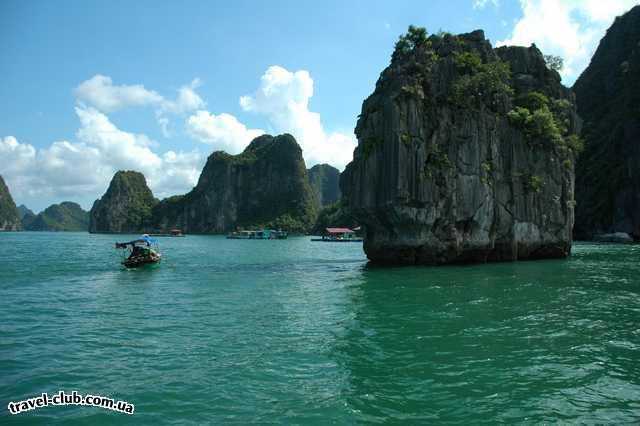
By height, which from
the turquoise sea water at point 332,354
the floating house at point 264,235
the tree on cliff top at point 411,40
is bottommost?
the turquoise sea water at point 332,354

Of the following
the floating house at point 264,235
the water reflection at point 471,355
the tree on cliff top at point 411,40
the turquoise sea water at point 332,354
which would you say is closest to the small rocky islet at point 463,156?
the tree on cliff top at point 411,40

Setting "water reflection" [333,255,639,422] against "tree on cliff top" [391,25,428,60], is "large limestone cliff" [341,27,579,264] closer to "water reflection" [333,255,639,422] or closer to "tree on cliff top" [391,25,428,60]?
"tree on cliff top" [391,25,428,60]

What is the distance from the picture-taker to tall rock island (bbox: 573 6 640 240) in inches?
3526

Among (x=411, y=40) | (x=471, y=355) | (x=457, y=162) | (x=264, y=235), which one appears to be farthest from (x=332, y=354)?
(x=264, y=235)

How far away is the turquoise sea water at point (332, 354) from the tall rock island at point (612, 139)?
7858 cm

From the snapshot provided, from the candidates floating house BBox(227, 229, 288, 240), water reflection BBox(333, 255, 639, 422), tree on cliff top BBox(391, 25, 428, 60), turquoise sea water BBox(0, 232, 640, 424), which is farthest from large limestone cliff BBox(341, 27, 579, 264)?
floating house BBox(227, 229, 288, 240)

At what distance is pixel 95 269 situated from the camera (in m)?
39.7

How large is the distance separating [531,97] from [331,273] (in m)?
29.7

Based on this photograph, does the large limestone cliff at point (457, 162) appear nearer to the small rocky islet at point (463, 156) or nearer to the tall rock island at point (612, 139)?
the small rocky islet at point (463, 156)

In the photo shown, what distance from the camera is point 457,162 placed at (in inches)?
1602

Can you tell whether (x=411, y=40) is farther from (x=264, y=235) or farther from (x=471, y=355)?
(x=264, y=235)

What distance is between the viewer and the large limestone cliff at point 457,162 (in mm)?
39000

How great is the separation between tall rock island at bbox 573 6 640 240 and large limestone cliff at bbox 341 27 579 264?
5462 centimetres

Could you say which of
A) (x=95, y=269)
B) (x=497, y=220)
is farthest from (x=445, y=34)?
(x=95, y=269)
